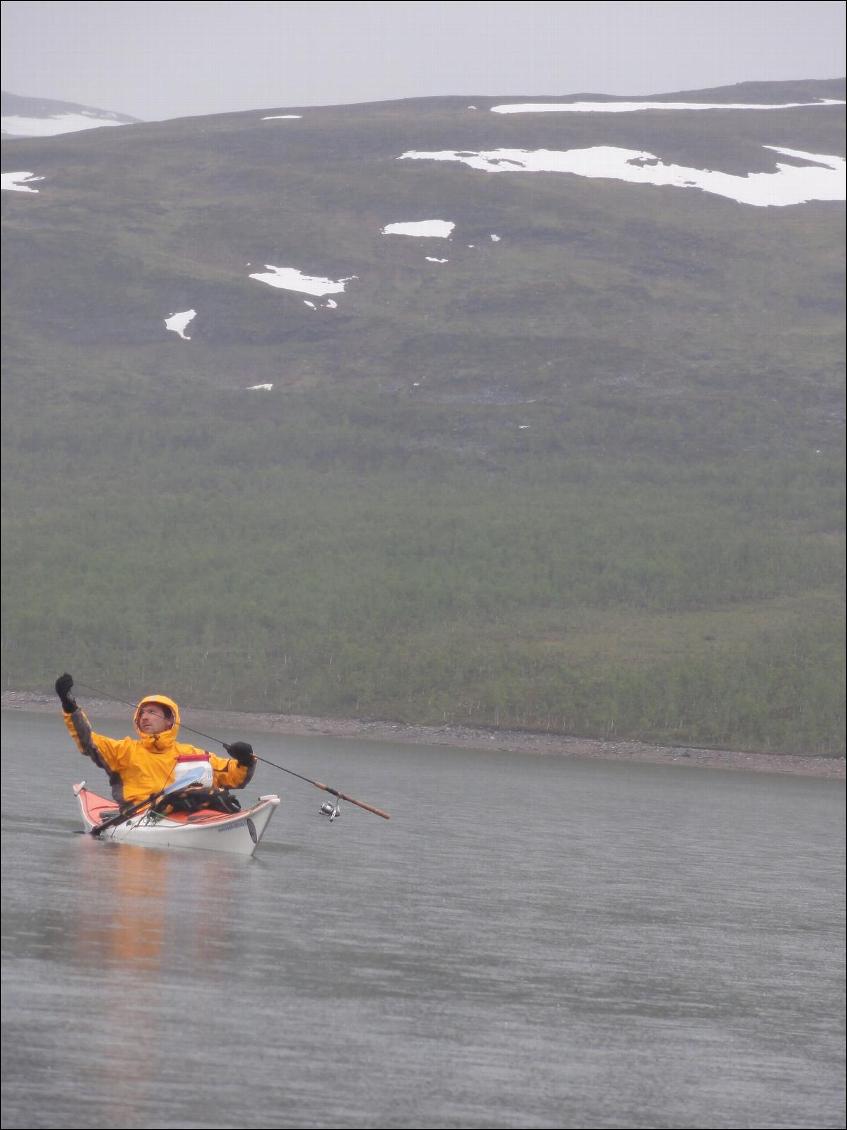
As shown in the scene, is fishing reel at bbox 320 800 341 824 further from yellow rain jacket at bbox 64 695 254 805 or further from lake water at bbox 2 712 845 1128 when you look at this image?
lake water at bbox 2 712 845 1128

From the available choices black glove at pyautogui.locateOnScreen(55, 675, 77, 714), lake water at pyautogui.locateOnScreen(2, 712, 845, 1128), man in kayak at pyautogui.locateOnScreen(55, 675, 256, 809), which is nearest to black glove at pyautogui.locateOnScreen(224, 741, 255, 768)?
man in kayak at pyautogui.locateOnScreen(55, 675, 256, 809)

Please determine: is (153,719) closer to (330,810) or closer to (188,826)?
(330,810)

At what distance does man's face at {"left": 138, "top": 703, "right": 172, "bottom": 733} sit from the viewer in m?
6.16

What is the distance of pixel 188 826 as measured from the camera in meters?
7.04

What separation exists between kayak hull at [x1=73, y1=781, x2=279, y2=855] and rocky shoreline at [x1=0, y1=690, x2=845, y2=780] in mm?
412

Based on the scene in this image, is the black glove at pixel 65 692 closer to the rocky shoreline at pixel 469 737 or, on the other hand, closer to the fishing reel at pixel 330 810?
the rocky shoreline at pixel 469 737

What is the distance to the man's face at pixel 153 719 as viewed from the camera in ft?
20.2

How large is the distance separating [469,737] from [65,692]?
67286mm

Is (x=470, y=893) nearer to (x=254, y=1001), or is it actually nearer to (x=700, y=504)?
(x=254, y=1001)

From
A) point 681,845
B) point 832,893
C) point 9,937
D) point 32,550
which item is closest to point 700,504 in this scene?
point 681,845

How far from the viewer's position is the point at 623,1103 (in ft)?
192

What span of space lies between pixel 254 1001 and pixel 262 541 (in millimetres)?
53669

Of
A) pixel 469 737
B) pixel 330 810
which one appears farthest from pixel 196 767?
pixel 469 737

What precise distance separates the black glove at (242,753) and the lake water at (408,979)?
24.0 metres
